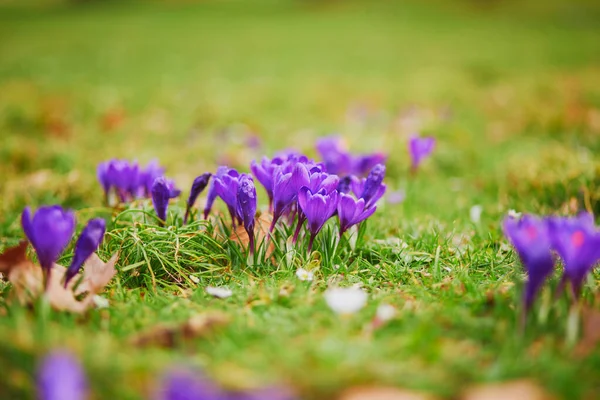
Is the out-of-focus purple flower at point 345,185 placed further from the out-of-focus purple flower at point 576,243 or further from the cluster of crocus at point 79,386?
the cluster of crocus at point 79,386

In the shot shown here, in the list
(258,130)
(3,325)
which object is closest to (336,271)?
(3,325)

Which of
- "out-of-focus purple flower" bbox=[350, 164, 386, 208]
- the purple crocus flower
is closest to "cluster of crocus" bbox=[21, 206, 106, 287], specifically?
the purple crocus flower

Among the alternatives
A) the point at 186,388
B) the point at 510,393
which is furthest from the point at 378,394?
the point at 186,388

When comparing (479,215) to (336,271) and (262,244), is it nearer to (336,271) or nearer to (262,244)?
(336,271)

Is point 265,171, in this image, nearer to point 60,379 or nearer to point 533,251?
point 533,251

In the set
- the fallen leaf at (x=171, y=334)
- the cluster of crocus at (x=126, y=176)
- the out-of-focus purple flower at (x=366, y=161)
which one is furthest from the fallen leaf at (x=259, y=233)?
the out-of-focus purple flower at (x=366, y=161)

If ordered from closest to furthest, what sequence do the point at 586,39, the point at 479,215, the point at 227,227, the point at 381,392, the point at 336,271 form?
the point at 381,392, the point at 336,271, the point at 227,227, the point at 479,215, the point at 586,39
